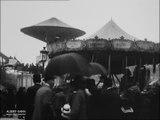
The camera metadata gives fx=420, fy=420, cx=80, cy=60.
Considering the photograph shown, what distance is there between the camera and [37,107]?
8812 millimetres

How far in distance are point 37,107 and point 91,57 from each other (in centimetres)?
991

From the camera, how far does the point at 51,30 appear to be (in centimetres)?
2641

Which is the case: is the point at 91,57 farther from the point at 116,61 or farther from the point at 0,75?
the point at 0,75

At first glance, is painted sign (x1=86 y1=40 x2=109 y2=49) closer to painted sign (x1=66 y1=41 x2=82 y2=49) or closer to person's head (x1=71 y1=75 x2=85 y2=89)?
painted sign (x1=66 y1=41 x2=82 y2=49)

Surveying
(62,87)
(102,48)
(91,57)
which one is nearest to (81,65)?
(62,87)

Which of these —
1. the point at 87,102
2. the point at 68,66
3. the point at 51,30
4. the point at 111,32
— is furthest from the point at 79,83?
the point at 51,30

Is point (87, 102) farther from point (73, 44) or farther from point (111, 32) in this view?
point (111, 32)

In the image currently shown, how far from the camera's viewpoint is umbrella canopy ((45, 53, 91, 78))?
8.82 m

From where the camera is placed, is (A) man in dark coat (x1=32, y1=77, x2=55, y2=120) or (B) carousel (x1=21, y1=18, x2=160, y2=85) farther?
(B) carousel (x1=21, y1=18, x2=160, y2=85)

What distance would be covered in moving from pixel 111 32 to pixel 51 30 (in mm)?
8943

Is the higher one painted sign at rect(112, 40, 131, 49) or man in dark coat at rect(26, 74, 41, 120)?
painted sign at rect(112, 40, 131, 49)

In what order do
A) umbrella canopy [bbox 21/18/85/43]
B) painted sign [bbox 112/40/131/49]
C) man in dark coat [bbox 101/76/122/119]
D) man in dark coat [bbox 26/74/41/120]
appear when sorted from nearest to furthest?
man in dark coat [bbox 101/76/122/119] → man in dark coat [bbox 26/74/41/120] → painted sign [bbox 112/40/131/49] → umbrella canopy [bbox 21/18/85/43]

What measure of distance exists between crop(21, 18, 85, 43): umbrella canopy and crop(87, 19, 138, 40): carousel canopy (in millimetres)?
6175

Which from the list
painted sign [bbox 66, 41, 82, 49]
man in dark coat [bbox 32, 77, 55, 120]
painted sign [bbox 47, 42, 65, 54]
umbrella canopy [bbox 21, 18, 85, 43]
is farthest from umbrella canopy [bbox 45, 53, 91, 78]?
umbrella canopy [bbox 21, 18, 85, 43]
